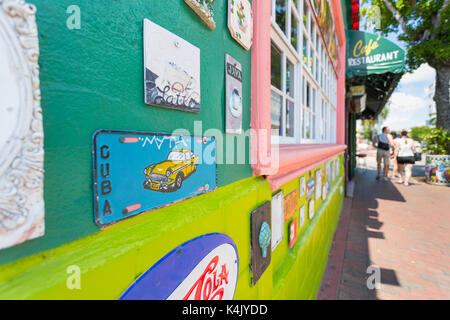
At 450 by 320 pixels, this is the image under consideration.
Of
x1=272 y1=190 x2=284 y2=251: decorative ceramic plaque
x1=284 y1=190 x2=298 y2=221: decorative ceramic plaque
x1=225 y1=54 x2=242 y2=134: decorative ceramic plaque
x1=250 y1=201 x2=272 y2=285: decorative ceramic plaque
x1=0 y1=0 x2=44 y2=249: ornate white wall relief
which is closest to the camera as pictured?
x1=0 y1=0 x2=44 y2=249: ornate white wall relief

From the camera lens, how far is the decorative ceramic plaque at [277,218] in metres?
1.53

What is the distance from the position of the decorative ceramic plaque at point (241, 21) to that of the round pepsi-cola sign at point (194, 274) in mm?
897

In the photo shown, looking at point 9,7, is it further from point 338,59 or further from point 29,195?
point 338,59

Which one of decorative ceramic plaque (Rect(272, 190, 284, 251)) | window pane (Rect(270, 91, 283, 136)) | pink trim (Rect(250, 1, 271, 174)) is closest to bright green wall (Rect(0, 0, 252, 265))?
pink trim (Rect(250, 1, 271, 174))

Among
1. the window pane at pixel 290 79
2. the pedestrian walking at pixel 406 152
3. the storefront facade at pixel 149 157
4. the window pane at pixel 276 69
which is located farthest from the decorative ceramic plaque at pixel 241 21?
the pedestrian walking at pixel 406 152

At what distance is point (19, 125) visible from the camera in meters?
0.39

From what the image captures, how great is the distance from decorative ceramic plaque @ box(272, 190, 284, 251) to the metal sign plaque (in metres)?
0.79

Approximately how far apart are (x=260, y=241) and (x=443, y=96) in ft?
37.0

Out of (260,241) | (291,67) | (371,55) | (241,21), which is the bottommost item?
(260,241)

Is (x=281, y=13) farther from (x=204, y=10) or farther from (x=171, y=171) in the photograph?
(x=171, y=171)

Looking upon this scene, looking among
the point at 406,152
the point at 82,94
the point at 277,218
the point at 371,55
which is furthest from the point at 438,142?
the point at 82,94

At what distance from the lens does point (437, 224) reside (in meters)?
4.70

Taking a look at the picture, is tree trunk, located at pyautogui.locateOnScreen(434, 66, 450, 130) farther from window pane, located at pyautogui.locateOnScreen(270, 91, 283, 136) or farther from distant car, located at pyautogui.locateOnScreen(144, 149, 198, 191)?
distant car, located at pyautogui.locateOnScreen(144, 149, 198, 191)

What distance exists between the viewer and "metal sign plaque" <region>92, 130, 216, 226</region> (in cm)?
55
